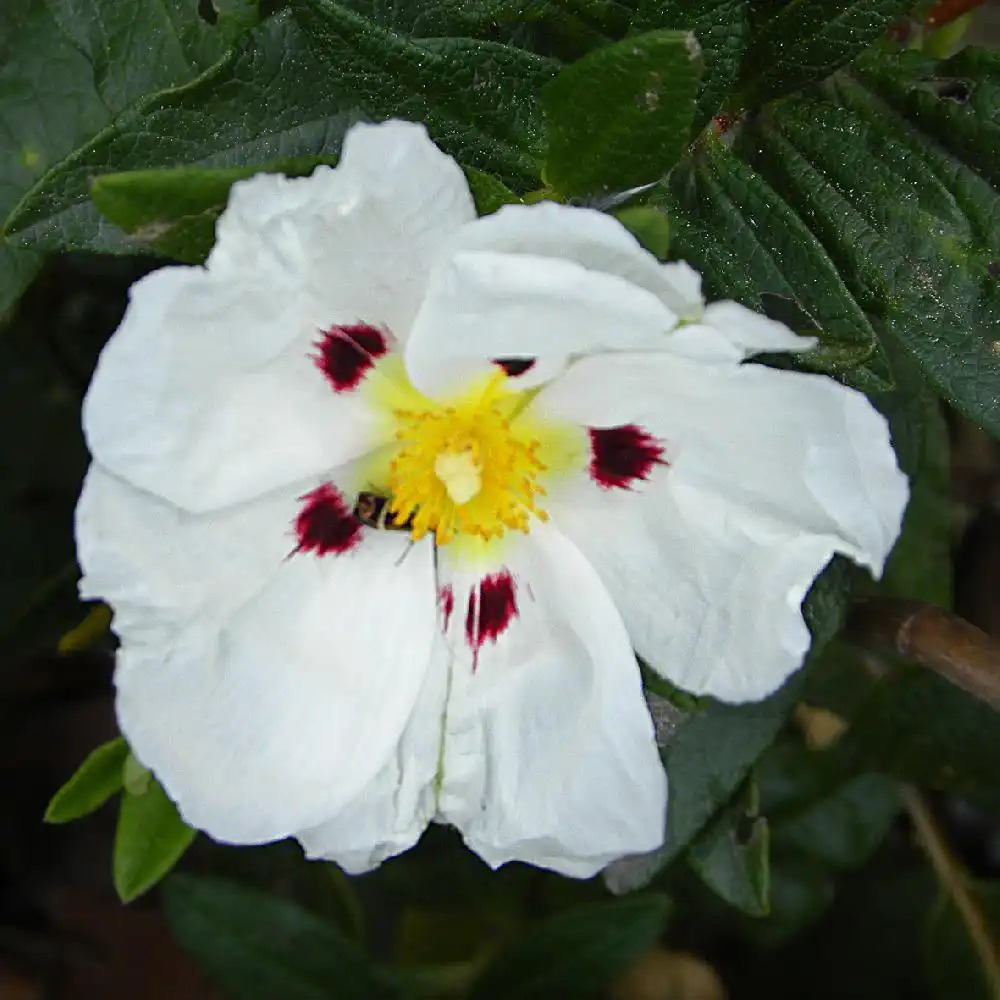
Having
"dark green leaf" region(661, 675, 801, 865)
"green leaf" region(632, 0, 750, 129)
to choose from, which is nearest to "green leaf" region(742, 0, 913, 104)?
"green leaf" region(632, 0, 750, 129)

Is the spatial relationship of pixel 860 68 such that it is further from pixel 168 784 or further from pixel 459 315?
pixel 168 784

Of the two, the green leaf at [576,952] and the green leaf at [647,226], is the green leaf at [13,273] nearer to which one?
the green leaf at [647,226]

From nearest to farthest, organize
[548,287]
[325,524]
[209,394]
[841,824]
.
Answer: [548,287]
[209,394]
[325,524]
[841,824]

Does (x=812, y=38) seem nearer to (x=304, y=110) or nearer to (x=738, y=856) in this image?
(x=304, y=110)

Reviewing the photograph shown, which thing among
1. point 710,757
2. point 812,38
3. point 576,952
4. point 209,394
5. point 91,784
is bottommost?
point 576,952

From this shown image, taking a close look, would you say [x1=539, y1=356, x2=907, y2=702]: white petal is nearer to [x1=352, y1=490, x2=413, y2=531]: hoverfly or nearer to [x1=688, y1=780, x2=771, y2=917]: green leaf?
[x1=352, y1=490, x2=413, y2=531]: hoverfly

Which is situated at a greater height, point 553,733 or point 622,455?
point 622,455

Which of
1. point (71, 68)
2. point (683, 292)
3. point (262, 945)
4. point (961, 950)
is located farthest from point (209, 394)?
point (961, 950)
